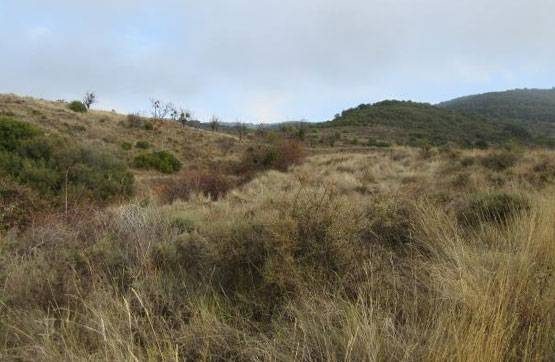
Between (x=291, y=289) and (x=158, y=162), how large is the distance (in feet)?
80.8

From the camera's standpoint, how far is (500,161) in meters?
13.0

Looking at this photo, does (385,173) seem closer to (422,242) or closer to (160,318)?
(422,242)

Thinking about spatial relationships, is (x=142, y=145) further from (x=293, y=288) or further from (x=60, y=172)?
(x=293, y=288)

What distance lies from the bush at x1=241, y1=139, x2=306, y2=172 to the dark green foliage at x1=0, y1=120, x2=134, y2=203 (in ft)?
32.5

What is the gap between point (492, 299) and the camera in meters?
2.25

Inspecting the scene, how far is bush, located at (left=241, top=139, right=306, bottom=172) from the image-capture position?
75.5ft

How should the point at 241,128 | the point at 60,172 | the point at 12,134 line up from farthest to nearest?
1. the point at 241,128
2. the point at 12,134
3. the point at 60,172

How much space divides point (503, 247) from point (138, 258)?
3.41 m

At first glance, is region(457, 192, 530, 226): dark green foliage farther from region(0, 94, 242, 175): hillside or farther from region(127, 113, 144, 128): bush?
region(127, 113, 144, 128): bush

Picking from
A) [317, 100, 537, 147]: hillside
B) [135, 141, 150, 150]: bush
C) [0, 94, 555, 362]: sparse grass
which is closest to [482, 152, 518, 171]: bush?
[0, 94, 555, 362]: sparse grass

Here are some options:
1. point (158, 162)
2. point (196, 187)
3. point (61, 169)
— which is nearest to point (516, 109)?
point (158, 162)

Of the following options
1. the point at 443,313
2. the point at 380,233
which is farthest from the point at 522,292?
A: the point at 380,233

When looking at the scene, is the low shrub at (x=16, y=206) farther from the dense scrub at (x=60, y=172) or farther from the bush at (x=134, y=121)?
the bush at (x=134, y=121)

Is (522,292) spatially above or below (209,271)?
above
